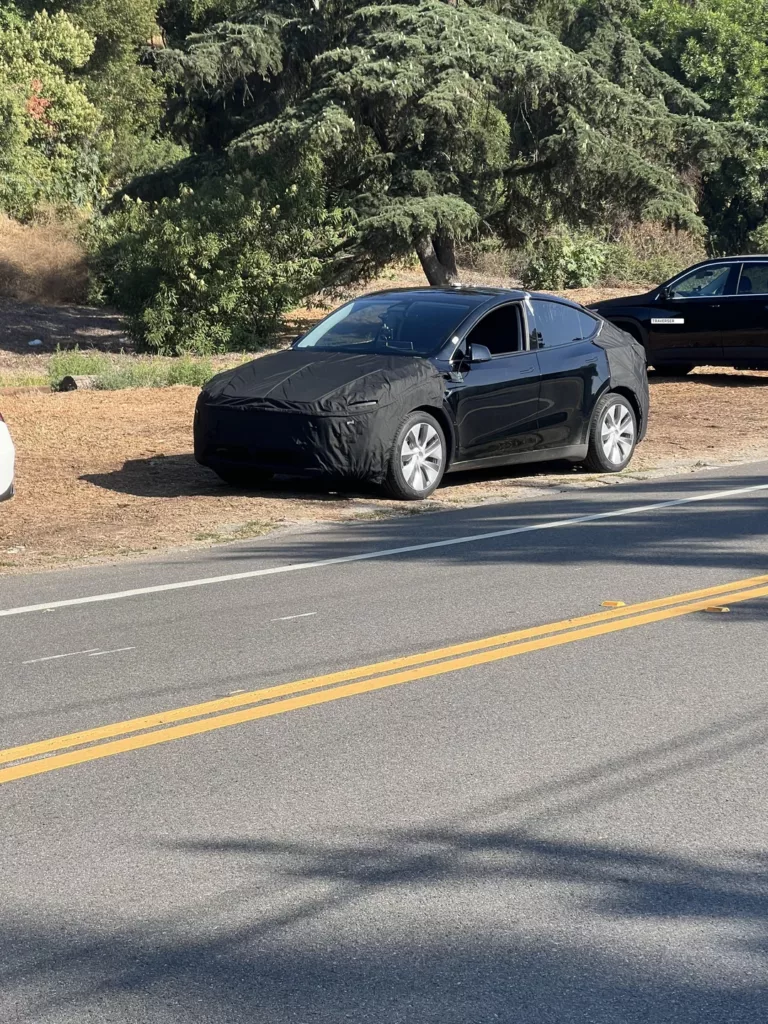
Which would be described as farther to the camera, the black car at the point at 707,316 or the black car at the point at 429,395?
the black car at the point at 707,316

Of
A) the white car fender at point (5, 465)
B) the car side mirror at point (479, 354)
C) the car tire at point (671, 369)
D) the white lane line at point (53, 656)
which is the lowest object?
the white lane line at point (53, 656)

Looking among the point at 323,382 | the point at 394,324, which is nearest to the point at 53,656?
the point at 323,382

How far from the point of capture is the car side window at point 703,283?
73.0 feet

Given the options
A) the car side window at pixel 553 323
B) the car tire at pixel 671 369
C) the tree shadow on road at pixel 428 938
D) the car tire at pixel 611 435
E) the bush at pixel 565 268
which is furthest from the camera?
the bush at pixel 565 268

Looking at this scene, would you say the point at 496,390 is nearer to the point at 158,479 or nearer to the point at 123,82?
the point at 158,479

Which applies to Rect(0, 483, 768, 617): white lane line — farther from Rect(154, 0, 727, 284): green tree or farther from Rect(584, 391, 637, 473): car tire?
Rect(154, 0, 727, 284): green tree

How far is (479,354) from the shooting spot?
13.0 meters

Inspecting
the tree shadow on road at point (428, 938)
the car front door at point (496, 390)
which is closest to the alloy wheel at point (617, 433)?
the car front door at point (496, 390)

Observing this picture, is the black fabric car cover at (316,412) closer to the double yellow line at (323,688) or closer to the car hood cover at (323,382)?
the car hood cover at (323,382)

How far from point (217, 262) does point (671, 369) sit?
335 inches

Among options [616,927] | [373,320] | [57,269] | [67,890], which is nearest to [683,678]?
[616,927]

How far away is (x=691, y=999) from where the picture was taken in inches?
147

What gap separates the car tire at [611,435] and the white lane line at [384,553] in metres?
1.57

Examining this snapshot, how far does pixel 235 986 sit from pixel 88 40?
41.1 meters
